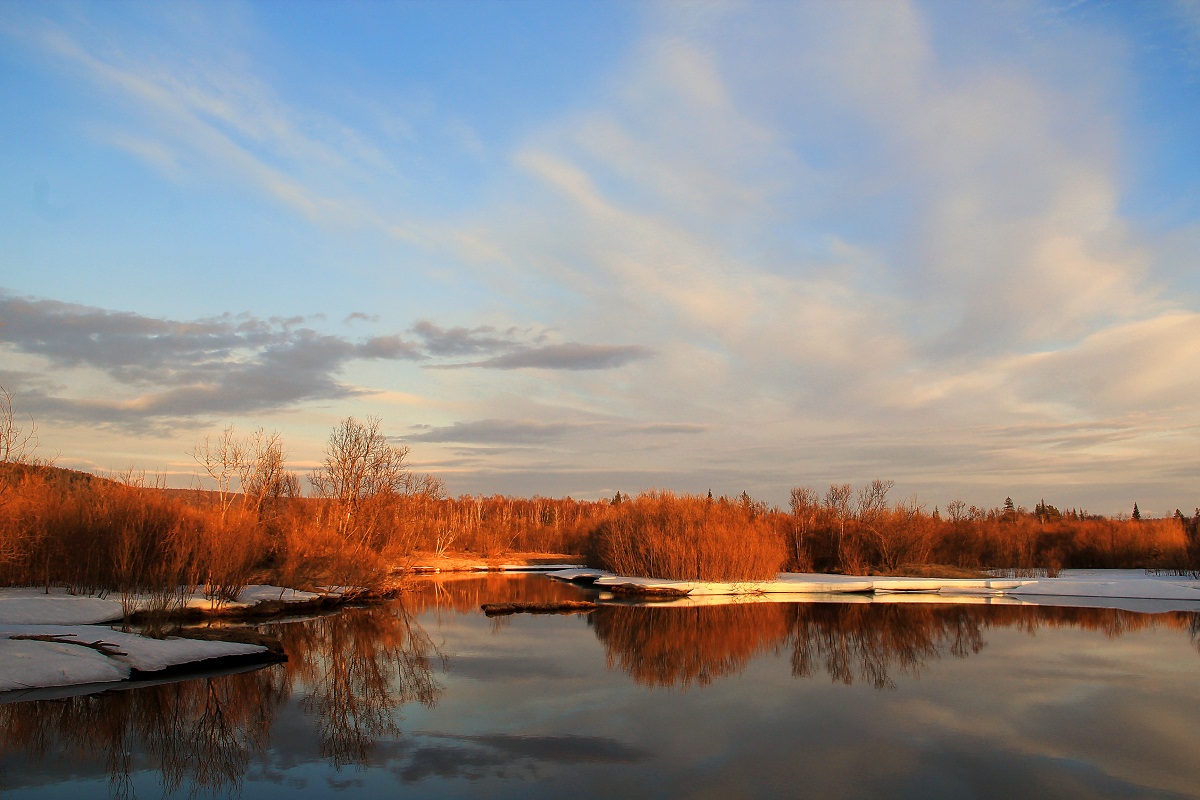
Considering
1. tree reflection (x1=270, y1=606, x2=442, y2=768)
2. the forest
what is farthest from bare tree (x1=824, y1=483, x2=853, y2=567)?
tree reflection (x1=270, y1=606, x2=442, y2=768)

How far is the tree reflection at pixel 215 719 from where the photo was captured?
7480mm

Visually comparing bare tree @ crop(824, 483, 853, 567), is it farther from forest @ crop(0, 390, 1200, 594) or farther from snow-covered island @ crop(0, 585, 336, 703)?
snow-covered island @ crop(0, 585, 336, 703)

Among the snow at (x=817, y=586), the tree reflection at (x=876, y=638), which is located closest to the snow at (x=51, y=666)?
the tree reflection at (x=876, y=638)

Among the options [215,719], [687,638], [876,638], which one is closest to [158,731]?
[215,719]

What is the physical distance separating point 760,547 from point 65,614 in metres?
21.5

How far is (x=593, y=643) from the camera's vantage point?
15930 millimetres

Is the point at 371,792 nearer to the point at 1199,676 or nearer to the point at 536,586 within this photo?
the point at 1199,676

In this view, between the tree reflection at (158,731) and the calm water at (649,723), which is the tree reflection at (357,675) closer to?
the calm water at (649,723)

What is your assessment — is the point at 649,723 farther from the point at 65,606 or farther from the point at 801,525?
the point at 801,525

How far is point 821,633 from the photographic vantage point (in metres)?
16.8

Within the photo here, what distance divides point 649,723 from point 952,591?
2255 cm

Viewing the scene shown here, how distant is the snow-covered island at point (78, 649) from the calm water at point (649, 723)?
0.74 meters

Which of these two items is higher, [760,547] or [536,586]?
[760,547]

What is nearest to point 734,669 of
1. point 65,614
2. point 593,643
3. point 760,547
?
point 593,643
